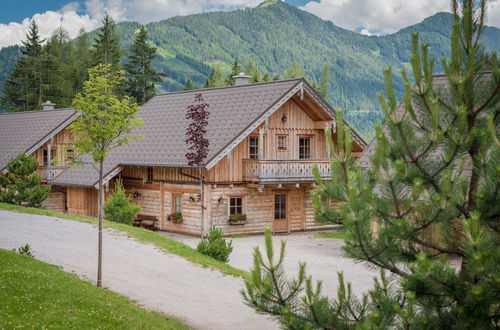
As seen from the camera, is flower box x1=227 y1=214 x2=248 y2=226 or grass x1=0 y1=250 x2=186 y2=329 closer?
grass x1=0 y1=250 x2=186 y2=329

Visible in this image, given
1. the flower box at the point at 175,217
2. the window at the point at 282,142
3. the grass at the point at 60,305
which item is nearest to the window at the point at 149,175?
the flower box at the point at 175,217

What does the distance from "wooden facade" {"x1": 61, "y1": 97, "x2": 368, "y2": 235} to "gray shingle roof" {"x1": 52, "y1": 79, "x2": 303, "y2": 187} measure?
0.65 m

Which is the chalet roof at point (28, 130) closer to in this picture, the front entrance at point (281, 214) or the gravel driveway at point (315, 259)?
the gravel driveway at point (315, 259)

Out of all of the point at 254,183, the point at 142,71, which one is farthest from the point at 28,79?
the point at 254,183

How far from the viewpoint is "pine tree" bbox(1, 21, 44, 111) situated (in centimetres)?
6475

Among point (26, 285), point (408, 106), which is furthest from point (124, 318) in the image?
point (408, 106)

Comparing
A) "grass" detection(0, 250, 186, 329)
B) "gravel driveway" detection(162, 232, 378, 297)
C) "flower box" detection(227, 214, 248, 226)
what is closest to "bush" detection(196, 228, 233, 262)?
"gravel driveway" detection(162, 232, 378, 297)

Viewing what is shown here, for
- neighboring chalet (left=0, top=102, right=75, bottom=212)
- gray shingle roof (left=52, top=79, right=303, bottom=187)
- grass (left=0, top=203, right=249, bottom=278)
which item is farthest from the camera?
neighboring chalet (left=0, top=102, right=75, bottom=212)

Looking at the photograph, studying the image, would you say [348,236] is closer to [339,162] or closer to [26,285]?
[339,162]

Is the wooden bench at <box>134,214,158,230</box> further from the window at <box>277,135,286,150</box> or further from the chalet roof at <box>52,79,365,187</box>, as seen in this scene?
the window at <box>277,135,286,150</box>

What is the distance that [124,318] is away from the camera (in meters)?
11.7

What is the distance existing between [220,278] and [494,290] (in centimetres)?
1178

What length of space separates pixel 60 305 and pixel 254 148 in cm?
1888

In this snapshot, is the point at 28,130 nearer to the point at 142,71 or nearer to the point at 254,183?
the point at 254,183
